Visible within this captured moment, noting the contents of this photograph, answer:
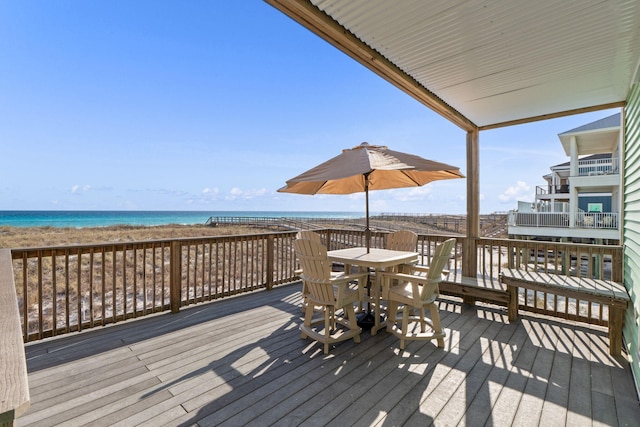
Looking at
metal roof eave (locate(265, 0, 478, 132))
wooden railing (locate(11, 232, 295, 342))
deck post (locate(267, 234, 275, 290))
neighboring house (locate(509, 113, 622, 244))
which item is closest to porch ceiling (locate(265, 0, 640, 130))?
metal roof eave (locate(265, 0, 478, 132))

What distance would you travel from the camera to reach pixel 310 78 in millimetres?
12172

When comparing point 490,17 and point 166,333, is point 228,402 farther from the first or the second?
point 490,17

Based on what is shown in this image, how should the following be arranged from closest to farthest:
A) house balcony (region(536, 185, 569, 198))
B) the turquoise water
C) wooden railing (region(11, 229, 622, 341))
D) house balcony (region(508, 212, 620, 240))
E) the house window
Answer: wooden railing (region(11, 229, 622, 341)) < house balcony (region(508, 212, 620, 240)) < the house window < house balcony (region(536, 185, 569, 198)) < the turquoise water

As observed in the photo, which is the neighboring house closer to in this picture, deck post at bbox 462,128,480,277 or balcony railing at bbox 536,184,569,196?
balcony railing at bbox 536,184,569,196

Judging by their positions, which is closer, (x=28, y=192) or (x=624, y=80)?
(x=624, y=80)

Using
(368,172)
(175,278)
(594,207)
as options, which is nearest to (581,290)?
(368,172)

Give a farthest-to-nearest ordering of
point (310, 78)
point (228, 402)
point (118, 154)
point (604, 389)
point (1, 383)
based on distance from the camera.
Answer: point (118, 154), point (310, 78), point (604, 389), point (228, 402), point (1, 383)

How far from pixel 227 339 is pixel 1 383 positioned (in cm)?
271

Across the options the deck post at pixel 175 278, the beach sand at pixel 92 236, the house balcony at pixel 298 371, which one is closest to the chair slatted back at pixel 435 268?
the house balcony at pixel 298 371

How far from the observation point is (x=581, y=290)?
10.3 feet

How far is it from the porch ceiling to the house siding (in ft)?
1.20

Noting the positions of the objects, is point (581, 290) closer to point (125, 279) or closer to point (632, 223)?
point (632, 223)

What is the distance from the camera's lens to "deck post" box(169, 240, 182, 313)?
12.9 ft

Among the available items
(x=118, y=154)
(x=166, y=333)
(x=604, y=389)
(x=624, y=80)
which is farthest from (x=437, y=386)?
(x=118, y=154)
